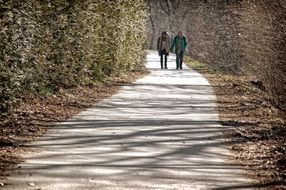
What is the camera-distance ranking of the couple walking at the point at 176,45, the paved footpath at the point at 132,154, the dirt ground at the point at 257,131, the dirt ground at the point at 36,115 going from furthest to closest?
the couple walking at the point at 176,45, the dirt ground at the point at 36,115, the dirt ground at the point at 257,131, the paved footpath at the point at 132,154

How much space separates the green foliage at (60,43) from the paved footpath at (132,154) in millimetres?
1443

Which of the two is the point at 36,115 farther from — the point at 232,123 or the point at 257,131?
the point at 257,131

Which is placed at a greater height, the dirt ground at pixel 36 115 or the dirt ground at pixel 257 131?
the dirt ground at pixel 36 115

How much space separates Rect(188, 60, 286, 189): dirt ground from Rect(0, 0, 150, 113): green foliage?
4.13 meters

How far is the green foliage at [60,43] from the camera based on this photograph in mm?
11484

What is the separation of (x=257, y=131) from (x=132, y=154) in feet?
12.5

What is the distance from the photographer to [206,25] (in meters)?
37.1

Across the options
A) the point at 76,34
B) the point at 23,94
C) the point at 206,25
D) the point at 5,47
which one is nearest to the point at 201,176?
the point at 5,47

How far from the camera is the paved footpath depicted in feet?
24.4

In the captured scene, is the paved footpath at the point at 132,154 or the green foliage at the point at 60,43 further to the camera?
the green foliage at the point at 60,43

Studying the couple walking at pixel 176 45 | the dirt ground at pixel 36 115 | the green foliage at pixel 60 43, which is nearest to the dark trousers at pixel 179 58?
the couple walking at pixel 176 45

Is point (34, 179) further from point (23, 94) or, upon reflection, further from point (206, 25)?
point (206, 25)

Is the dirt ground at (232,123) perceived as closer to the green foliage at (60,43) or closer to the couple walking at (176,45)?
the green foliage at (60,43)

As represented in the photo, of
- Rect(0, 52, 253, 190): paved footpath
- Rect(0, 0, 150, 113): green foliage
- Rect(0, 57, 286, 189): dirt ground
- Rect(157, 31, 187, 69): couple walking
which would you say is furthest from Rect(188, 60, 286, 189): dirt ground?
Rect(157, 31, 187, 69): couple walking
